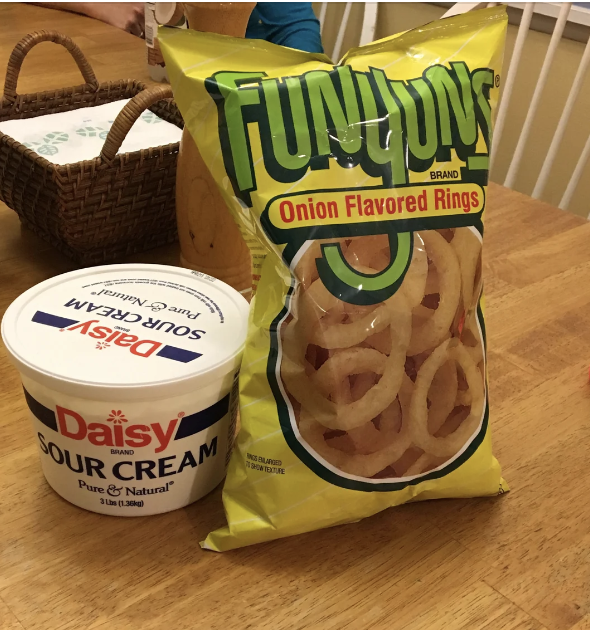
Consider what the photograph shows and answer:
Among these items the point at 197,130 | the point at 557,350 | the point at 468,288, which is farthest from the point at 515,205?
the point at 197,130

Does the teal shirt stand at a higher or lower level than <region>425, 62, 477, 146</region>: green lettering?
lower

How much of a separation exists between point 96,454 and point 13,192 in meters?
0.43

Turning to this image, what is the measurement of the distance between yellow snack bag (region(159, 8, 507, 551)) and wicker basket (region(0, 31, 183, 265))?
0.78 ft

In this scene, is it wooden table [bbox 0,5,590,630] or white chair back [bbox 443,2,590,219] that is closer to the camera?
wooden table [bbox 0,5,590,630]

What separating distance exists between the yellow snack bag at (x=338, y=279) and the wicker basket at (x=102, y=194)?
0.24m

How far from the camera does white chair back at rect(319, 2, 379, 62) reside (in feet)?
6.64

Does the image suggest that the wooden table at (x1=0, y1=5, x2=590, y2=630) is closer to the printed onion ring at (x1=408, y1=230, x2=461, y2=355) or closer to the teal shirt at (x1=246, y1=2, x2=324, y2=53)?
the printed onion ring at (x1=408, y1=230, x2=461, y2=355)

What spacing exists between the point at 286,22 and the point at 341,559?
133cm

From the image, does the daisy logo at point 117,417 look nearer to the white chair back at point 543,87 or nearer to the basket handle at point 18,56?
the basket handle at point 18,56

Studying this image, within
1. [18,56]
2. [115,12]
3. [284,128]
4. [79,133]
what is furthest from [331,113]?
[115,12]

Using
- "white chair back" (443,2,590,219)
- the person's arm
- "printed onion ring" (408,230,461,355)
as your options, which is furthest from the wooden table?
the person's arm

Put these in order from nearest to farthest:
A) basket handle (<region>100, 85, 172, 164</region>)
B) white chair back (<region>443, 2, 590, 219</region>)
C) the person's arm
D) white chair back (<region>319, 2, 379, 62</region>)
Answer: basket handle (<region>100, 85, 172, 164</region>) < white chair back (<region>443, 2, 590, 219</region>) < the person's arm < white chair back (<region>319, 2, 379, 62</region>)

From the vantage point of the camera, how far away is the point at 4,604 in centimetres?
48

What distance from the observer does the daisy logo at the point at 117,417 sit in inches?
19.9
